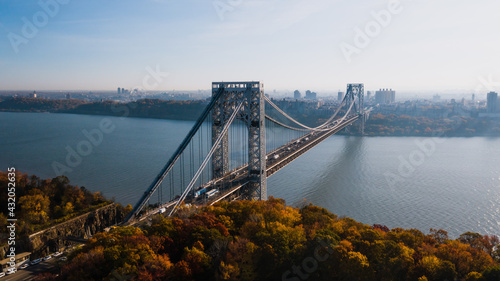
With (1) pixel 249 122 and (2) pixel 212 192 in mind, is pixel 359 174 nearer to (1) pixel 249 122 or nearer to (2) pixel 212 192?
(1) pixel 249 122

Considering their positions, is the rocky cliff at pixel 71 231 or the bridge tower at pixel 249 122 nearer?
the rocky cliff at pixel 71 231

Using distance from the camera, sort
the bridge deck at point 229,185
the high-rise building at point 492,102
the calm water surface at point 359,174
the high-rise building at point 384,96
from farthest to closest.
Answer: the high-rise building at point 384,96, the high-rise building at point 492,102, the calm water surface at point 359,174, the bridge deck at point 229,185

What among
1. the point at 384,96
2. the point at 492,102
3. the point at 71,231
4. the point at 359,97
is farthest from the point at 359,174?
the point at 384,96

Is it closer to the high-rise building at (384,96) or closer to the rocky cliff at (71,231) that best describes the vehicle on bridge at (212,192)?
the rocky cliff at (71,231)

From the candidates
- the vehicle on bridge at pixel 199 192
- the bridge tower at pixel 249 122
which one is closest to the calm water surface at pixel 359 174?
the bridge tower at pixel 249 122

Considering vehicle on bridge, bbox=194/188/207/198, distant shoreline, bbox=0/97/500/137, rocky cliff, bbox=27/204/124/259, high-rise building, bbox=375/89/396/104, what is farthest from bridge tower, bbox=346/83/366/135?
high-rise building, bbox=375/89/396/104

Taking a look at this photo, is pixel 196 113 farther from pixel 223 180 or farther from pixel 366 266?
pixel 366 266

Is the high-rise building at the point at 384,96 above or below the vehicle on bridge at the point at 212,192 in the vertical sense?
above

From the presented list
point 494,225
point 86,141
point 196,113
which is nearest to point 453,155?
point 494,225
